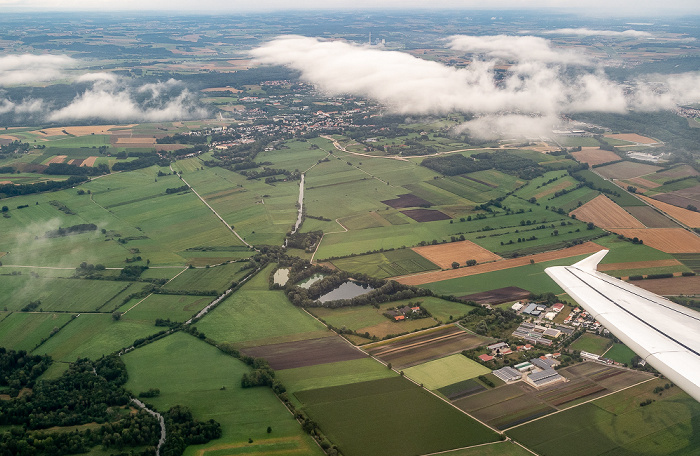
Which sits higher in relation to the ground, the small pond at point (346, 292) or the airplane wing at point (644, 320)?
the airplane wing at point (644, 320)

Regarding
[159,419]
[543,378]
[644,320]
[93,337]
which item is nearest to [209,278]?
[93,337]

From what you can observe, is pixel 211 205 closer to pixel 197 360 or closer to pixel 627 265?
pixel 197 360

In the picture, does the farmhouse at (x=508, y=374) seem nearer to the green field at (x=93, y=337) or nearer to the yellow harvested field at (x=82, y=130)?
the green field at (x=93, y=337)

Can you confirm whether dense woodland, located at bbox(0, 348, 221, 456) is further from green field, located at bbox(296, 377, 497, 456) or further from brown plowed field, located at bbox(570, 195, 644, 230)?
brown plowed field, located at bbox(570, 195, 644, 230)

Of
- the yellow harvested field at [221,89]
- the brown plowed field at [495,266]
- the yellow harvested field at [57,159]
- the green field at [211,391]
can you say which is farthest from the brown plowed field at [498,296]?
the yellow harvested field at [221,89]

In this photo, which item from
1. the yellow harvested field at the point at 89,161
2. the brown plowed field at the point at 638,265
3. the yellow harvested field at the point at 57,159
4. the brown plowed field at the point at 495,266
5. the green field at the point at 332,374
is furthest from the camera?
the yellow harvested field at the point at 57,159

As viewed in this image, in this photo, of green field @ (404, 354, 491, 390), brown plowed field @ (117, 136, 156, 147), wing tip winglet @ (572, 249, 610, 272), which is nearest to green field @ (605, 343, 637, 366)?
green field @ (404, 354, 491, 390)
